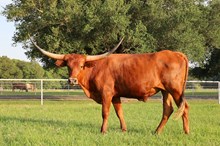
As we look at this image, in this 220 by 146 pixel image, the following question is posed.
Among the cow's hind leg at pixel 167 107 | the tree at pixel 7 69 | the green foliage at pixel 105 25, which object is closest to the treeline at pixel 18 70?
the tree at pixel 7 69

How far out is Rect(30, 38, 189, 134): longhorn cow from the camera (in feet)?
29.9

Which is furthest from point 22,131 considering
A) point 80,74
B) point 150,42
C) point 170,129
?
point 150,42

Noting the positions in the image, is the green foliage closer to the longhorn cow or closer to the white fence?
the white fence

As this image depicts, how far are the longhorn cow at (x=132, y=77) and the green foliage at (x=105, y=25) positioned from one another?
52.0ft

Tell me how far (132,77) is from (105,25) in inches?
684

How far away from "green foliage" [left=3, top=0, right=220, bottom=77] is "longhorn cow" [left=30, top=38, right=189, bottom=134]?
15861mm

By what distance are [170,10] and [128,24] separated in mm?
4418

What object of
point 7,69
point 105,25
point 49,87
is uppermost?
point 105,25

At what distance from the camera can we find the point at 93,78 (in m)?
9.65

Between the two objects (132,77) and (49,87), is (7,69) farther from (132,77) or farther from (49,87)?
(132,77)

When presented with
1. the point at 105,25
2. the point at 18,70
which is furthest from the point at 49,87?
the point at 18,70

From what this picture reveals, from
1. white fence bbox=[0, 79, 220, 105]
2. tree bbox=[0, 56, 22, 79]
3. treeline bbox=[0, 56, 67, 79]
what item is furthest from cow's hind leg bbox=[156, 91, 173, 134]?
tree bbox=[0, 56, 22, 79]

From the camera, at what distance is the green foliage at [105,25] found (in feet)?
85.4

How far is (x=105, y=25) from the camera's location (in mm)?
26438
